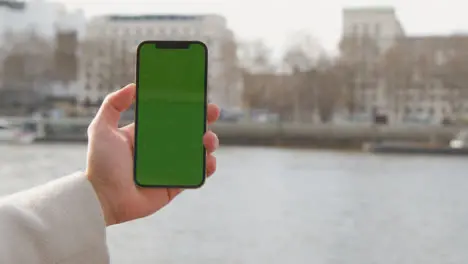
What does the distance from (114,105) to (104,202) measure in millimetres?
42

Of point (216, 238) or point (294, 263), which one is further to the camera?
point (216, 238)

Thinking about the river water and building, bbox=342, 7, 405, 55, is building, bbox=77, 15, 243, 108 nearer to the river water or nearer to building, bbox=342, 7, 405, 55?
building, bbox=342, 7, 405, 55

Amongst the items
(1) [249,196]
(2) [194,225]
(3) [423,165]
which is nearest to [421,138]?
(3) [423,165]

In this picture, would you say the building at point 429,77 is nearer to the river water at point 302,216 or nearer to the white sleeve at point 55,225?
the river water at point 302,216

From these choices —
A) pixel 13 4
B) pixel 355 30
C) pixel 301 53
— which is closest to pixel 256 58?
pixel 301 53

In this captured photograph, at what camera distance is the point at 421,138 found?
32.8 ft

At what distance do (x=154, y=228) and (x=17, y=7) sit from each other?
30.8ft

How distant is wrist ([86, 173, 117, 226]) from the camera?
35 centimetres

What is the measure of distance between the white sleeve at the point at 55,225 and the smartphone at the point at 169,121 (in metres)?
0.04

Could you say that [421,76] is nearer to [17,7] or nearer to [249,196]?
[17,7]

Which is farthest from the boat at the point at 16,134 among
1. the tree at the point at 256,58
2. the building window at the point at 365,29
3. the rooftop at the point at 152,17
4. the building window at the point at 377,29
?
the building window at the point at 377,29

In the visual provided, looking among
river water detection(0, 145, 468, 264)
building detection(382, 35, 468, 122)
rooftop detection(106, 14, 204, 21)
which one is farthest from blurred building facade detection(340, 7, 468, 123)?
river water detection(0, 145, 468, 264)

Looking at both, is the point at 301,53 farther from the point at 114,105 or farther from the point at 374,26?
the point at 114,105

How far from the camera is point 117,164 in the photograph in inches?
14.1
